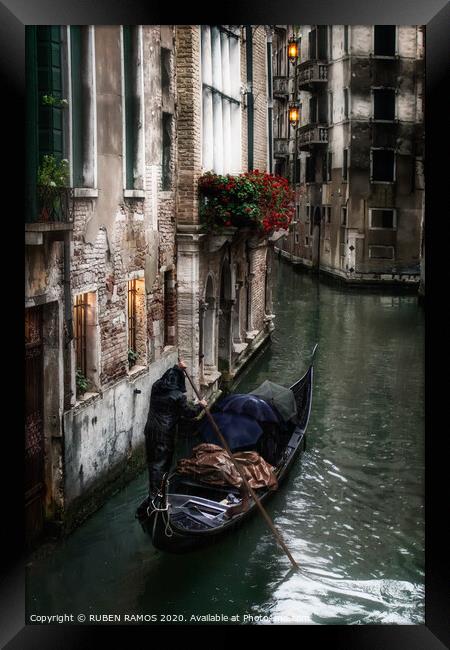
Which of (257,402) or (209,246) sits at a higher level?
(209,246)

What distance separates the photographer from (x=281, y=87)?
44.4ft

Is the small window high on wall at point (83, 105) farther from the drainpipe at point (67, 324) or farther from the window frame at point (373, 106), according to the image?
the window frame at point (373, 106)

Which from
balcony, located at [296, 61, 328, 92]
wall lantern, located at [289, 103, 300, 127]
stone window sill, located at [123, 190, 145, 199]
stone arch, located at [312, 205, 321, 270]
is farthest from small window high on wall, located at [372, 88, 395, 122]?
wall lantern, located at [289, 103, 300, 127]

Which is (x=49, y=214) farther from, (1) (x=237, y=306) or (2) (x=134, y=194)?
(1) (x=237, y=306)

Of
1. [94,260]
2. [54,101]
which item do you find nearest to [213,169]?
[94,260]

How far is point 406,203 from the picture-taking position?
8273 millimetres

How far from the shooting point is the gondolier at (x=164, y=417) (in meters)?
6.69

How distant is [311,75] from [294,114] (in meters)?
2.24


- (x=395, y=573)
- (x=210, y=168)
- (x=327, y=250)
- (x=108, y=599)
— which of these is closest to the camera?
(x=108, y=599)

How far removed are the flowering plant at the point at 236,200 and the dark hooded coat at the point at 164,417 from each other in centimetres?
312

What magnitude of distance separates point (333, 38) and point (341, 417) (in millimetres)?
4281
